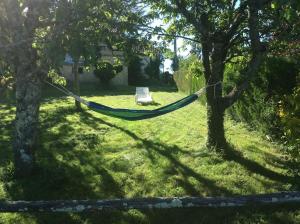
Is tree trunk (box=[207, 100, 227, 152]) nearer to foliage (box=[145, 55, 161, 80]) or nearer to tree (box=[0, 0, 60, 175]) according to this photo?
tree (box=[0, 0, 60, 175])

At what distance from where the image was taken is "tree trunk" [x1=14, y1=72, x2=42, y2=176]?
7.50 m

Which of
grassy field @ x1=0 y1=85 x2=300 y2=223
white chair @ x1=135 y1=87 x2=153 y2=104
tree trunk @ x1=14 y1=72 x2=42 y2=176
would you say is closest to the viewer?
grassy field @ x1=0 y1=85 x2=300 y2=223

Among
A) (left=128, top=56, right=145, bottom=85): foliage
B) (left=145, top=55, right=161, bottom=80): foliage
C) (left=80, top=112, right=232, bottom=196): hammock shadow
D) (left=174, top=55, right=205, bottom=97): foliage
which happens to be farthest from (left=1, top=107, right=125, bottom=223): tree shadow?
(left=145, top=55, right=161, bottom=80): foliage

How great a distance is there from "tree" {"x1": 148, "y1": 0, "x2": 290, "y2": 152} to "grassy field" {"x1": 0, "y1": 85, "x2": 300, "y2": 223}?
1.04m

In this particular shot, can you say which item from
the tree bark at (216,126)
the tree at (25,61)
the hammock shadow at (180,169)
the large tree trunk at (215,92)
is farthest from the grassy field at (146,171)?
the tree at (25,61)

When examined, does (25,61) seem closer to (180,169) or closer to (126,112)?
(126,112)

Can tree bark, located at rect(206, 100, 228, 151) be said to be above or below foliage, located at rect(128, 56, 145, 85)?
below

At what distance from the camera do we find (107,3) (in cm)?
722

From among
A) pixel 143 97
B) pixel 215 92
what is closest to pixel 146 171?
pixel 215 92

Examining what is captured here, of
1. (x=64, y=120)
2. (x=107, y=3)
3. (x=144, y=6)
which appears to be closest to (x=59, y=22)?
(x=107, y=3)

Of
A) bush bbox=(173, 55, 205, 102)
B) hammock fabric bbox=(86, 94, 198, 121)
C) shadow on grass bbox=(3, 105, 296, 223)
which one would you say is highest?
bush bbox=(173, 55, 205, 102)

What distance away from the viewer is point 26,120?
25.0 feet

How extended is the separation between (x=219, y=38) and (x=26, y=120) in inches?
166

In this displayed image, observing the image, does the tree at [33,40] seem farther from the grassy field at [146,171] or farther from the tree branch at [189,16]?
the tree branch at [189,16]
